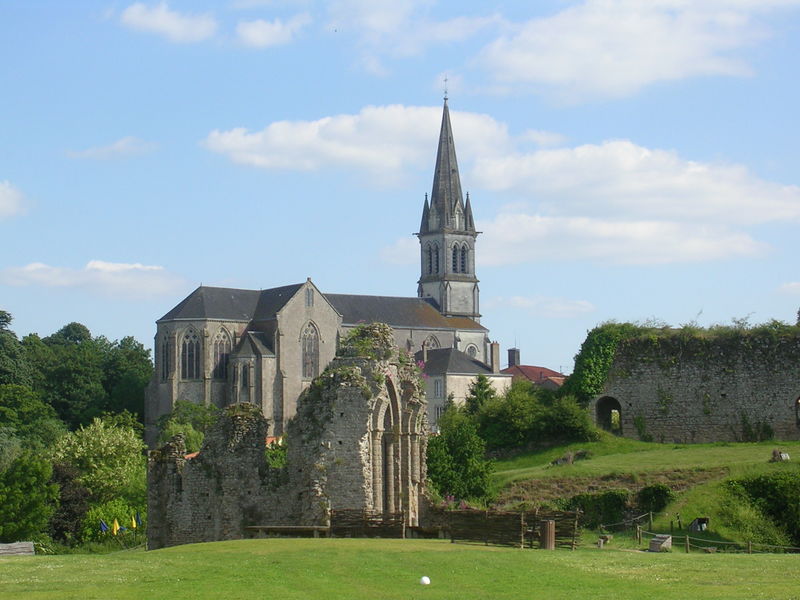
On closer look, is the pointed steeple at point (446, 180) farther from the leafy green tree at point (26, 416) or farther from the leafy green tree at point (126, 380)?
the leafy green tree at point (26, 416)

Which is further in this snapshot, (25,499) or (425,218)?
(425,218)

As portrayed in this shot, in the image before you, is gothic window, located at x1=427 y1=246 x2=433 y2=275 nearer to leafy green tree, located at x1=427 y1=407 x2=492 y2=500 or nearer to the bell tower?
the bell tower

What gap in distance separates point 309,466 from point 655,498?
1218cm

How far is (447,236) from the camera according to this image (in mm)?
147375

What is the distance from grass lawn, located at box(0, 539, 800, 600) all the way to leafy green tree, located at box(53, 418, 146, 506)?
3534 centimetres

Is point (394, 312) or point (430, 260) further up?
point (430, 260)

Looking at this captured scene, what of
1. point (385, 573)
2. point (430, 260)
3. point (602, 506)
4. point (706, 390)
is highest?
point (430, 260)

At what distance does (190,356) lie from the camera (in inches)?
4456

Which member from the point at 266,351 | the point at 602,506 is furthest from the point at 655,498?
the point at 266,351

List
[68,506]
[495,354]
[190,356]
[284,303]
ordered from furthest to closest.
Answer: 1. [495,354]
2. [284,303]
3. [190,356]
4. [68,506]

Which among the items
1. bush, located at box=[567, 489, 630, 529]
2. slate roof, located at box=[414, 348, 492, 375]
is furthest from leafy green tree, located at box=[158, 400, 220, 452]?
bush, located at box=[567, 489, 630, 529]

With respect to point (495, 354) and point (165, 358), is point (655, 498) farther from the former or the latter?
point (495, 354)

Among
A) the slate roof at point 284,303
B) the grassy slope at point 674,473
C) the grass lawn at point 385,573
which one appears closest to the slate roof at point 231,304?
the slate roof at point 284,303

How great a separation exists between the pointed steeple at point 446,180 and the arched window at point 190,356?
1647 inches
